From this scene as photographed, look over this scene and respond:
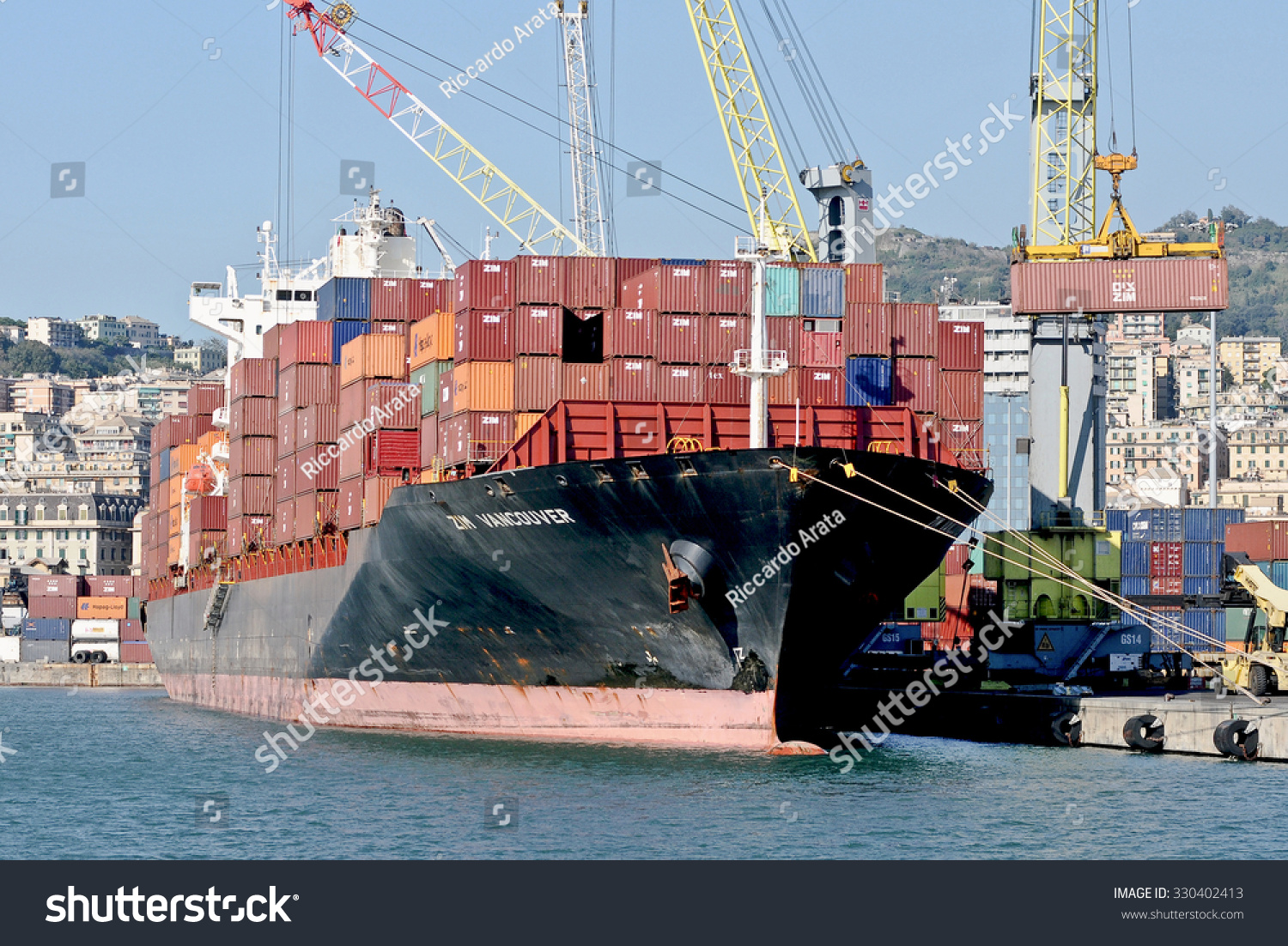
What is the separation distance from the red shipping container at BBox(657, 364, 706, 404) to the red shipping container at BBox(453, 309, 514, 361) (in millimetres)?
3616

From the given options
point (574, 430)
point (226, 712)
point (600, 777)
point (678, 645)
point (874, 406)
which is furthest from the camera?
Answer: point (226, 712)

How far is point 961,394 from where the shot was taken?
Result: 4206 cm

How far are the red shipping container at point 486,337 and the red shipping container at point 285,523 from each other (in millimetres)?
13123

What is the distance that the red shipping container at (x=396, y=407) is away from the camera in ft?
144

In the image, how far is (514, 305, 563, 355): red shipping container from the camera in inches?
1555

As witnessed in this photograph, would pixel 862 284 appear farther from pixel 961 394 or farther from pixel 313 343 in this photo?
pixel 313 343

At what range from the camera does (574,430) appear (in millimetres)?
37562

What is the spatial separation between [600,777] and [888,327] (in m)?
14.7

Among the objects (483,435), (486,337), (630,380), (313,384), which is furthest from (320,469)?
(630,380)

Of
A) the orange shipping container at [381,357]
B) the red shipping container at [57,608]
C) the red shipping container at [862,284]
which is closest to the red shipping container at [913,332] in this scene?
the red shipping container at [862,284]

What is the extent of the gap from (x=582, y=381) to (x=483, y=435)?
2.67 metres
